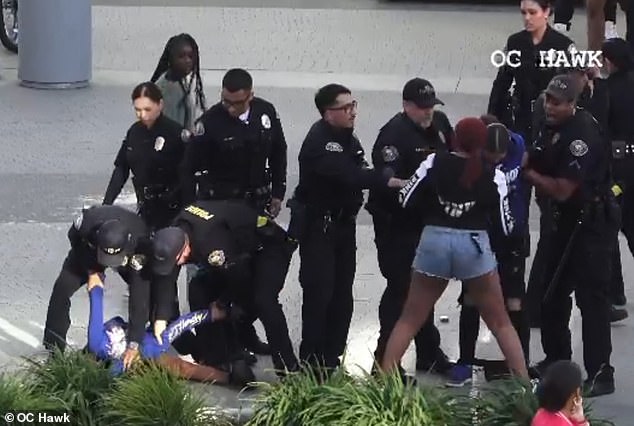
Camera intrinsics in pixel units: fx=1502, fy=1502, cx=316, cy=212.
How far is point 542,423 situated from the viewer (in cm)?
635

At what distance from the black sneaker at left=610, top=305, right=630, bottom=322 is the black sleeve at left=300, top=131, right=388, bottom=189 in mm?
2160

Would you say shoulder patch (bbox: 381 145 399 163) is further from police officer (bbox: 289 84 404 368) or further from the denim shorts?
the denim shorts

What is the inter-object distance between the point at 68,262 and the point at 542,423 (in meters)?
3.03

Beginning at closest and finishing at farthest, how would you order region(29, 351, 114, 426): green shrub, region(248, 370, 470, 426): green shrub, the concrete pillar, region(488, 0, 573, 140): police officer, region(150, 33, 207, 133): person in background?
1. region(248, 370, 470, 426): green shrub
2. region(29, 351, 114, 426): green shrub
3. region(150, 33, 207, 133): person in background
4. region(488, 0, 573, 140): police officer
5. the concrete pillar

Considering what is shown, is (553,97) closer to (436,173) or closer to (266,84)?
(436,173)

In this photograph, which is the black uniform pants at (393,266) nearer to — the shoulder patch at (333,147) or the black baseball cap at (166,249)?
the shoulder patch at (333,147)

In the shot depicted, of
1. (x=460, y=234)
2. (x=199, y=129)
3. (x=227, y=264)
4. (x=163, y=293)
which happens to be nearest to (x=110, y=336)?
(x=163, y=293)

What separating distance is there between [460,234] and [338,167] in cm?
80

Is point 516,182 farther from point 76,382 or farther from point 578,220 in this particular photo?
point 76,382

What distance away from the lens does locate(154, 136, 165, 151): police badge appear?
8.79 metres

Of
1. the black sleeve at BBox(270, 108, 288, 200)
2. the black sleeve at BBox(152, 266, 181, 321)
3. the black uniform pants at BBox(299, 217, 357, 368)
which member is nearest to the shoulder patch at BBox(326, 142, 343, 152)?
the black uniform pants at BBox(299, 217, 357, 368)

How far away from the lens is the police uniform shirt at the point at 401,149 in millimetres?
8062

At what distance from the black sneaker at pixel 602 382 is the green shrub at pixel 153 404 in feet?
7.34

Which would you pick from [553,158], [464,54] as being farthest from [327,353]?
[464,54]
